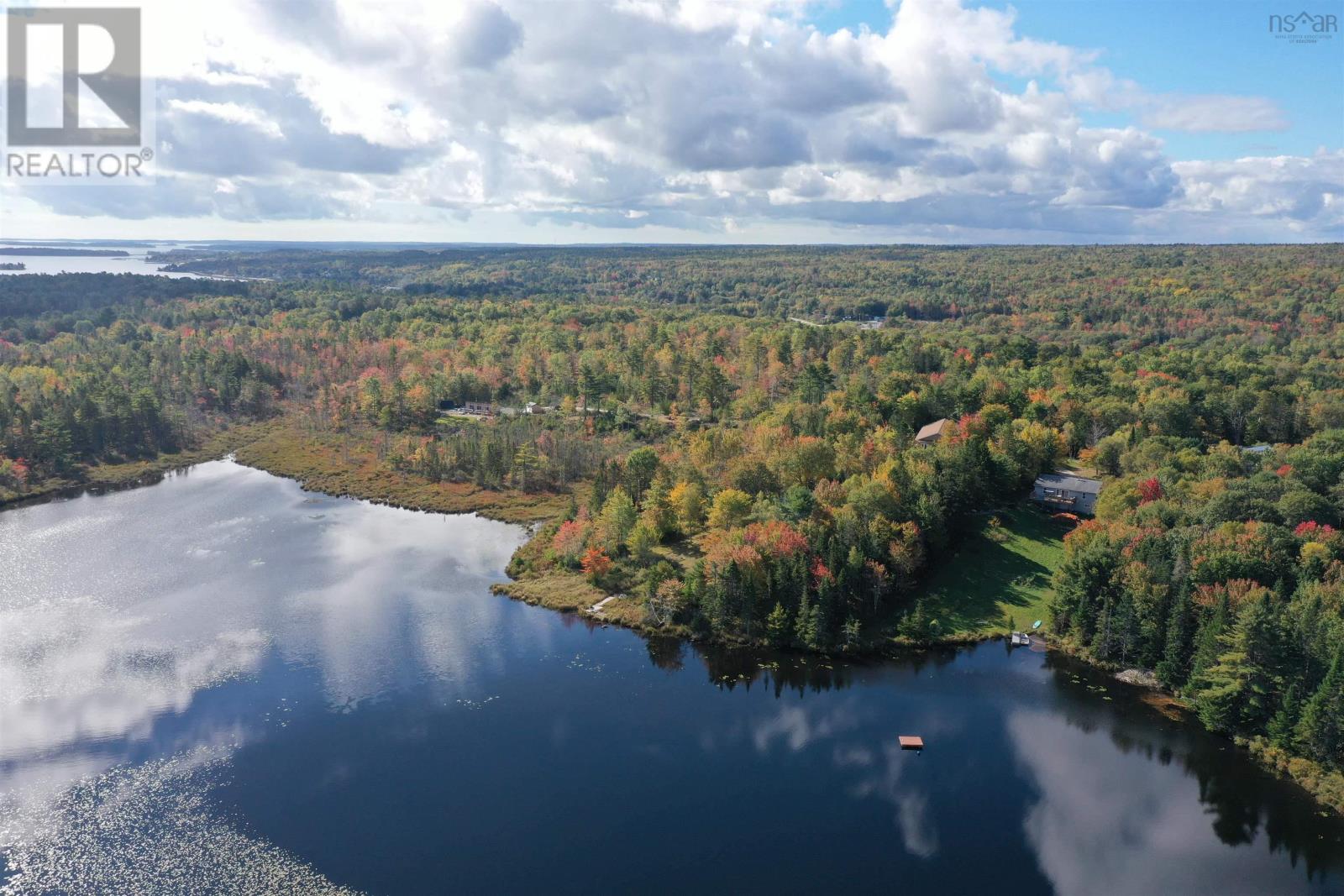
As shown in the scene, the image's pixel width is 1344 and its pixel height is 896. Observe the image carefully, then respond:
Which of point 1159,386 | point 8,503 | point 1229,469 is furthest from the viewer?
point 1159,386

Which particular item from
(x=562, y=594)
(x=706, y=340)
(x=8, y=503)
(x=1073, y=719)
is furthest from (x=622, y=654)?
(x=706, y=340)

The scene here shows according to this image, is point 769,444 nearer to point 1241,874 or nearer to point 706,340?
point 1241,874

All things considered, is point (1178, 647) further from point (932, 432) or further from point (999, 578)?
point (932, 432)

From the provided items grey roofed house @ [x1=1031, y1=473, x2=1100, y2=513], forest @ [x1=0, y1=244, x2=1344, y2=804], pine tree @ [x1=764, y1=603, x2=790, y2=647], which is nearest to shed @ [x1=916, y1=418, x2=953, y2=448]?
forest @ [x1=0, y1=244, x2=1344, y2=804]

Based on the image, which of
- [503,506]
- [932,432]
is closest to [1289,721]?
[932,432]

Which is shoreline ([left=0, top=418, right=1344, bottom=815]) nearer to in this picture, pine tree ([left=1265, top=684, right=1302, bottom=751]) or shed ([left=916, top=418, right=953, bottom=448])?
pine tree ([left=1265, top=684, right=1302, bottom=751])

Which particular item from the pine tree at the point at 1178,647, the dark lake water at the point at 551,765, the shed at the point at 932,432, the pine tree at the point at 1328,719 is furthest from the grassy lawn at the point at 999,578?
the pine tree at the point at 1328,719
